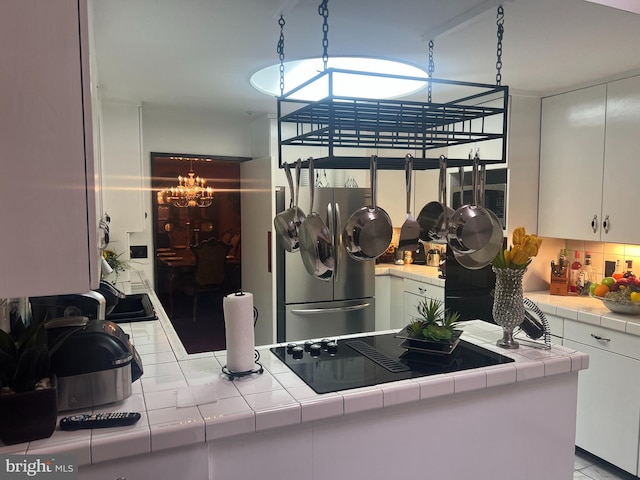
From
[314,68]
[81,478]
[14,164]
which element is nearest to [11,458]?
[81,478]

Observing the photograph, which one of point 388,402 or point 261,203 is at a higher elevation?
point 261,203

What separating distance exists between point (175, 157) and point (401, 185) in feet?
6.59

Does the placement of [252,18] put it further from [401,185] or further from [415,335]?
[401,185]

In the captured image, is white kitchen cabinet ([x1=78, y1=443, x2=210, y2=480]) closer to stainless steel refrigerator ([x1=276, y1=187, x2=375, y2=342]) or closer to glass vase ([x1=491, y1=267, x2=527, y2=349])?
glass vase ([x1=491, y1=267, x2=527, y2=349])

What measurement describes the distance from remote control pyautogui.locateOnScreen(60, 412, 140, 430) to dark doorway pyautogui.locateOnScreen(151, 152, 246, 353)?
9.56 ft

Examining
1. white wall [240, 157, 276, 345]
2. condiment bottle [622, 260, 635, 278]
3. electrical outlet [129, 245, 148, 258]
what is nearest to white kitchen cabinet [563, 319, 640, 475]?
condiment bottle [622, 260, 635, 278]

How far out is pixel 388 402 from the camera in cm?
155

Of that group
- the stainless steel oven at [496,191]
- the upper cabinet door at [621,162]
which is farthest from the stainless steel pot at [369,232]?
the upper cabinet door at [621,162]

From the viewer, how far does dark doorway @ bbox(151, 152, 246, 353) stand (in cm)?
423

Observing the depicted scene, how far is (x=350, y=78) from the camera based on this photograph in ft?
9.34

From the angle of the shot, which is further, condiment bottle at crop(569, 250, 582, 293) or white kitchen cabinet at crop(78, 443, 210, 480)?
condiment bottle at crop(569, 250, 582, 293)

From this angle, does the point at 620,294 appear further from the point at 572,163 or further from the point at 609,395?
the point at 572,163

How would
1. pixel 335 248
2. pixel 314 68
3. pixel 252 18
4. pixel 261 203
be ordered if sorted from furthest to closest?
pixel 261 203 < pixel 314 68 < pixel 252 18 < pixel 335 248

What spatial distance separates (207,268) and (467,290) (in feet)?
8.08
